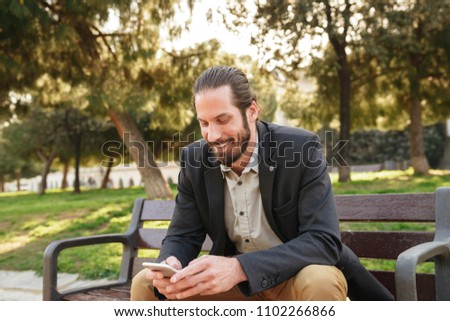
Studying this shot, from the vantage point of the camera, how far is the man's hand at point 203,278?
6.77 feet

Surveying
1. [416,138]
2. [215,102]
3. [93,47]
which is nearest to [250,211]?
[215,102]

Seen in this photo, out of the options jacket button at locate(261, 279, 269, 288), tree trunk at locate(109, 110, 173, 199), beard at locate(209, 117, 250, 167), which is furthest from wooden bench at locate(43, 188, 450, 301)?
tree trunk at locate(109, 110, 173, 199)

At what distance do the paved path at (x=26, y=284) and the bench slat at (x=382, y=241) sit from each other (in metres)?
3.43

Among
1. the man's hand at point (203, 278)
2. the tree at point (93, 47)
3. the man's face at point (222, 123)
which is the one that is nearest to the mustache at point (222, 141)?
the man's face at point (222, 123)

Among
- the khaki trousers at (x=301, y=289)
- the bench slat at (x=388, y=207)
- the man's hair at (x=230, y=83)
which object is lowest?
the khaki trousers at (x=301, y=289)

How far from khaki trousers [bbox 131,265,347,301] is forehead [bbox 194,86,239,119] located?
743 millimetres

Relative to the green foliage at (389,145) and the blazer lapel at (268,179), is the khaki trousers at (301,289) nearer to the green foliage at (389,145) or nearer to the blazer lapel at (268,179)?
the blazer lapel at (268,179)

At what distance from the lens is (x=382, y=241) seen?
2.68 metres

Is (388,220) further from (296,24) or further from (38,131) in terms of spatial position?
(38,131)

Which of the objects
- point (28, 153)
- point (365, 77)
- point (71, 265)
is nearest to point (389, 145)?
point (365, 77)

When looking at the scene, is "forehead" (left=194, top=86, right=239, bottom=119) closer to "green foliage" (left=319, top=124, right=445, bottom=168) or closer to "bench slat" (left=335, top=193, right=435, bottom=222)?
"bench slat" (left=335, top=193, right=435, bottom=222)

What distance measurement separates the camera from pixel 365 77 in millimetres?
18359
